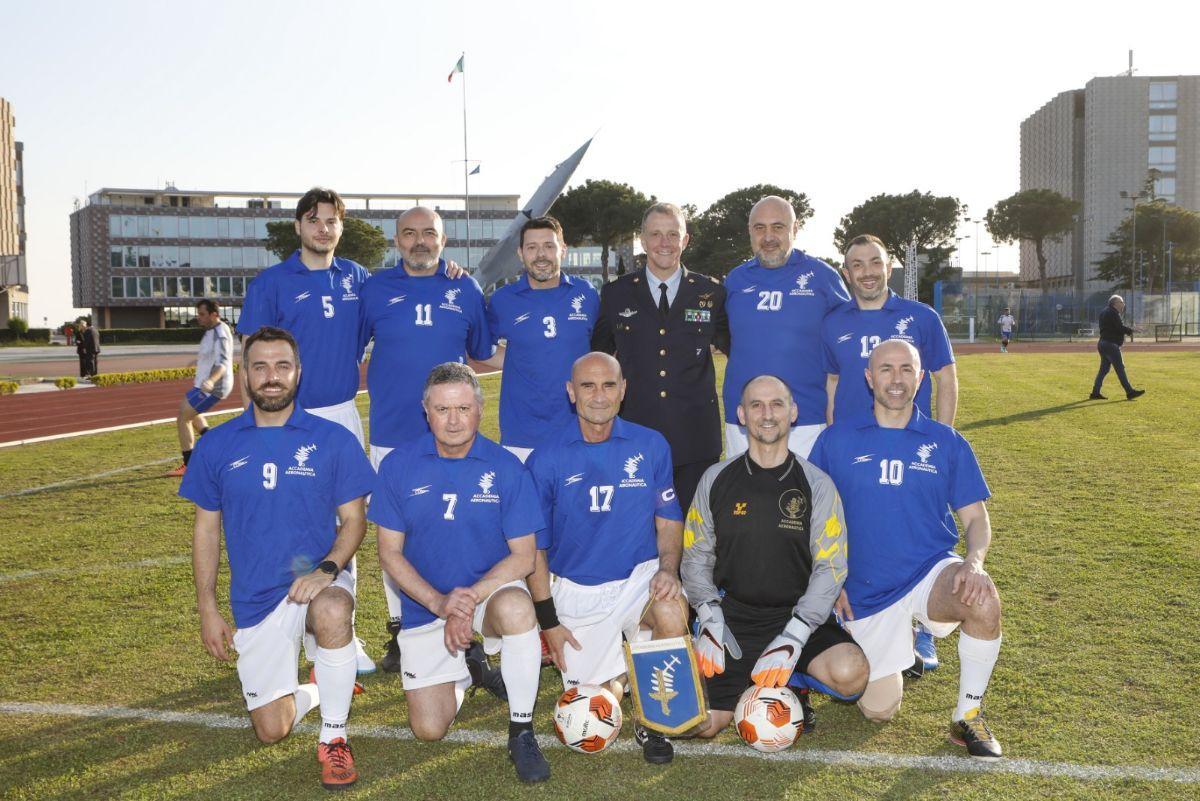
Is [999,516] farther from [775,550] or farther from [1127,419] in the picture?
[1127,419]

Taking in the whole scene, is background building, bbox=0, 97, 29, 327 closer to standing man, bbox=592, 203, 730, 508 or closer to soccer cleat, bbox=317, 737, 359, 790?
standing man, bbox=592, 203, 730, 508

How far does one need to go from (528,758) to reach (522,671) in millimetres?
383

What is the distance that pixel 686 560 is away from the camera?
4473mm

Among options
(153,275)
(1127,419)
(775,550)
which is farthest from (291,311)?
(153,275)

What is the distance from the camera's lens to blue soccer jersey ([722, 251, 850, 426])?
557 cm

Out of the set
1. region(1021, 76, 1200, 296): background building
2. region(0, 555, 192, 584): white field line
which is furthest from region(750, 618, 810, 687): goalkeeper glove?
region(1021, 76, 1200, 296): background building

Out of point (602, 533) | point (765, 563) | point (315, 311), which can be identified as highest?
point (315, 311)

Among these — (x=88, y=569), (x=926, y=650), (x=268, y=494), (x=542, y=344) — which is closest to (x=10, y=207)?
(x=88, y=569)

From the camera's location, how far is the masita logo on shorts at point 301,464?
14.1ft

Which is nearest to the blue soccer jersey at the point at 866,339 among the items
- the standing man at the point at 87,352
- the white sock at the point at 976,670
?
the white sock at the point at 976,670

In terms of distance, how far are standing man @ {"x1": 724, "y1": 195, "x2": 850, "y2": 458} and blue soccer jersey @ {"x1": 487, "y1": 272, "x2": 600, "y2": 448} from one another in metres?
0.93

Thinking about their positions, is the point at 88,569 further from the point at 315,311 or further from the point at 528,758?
the point at 528,758

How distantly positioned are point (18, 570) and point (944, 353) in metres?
7.00

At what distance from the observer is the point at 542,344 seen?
5559mm
